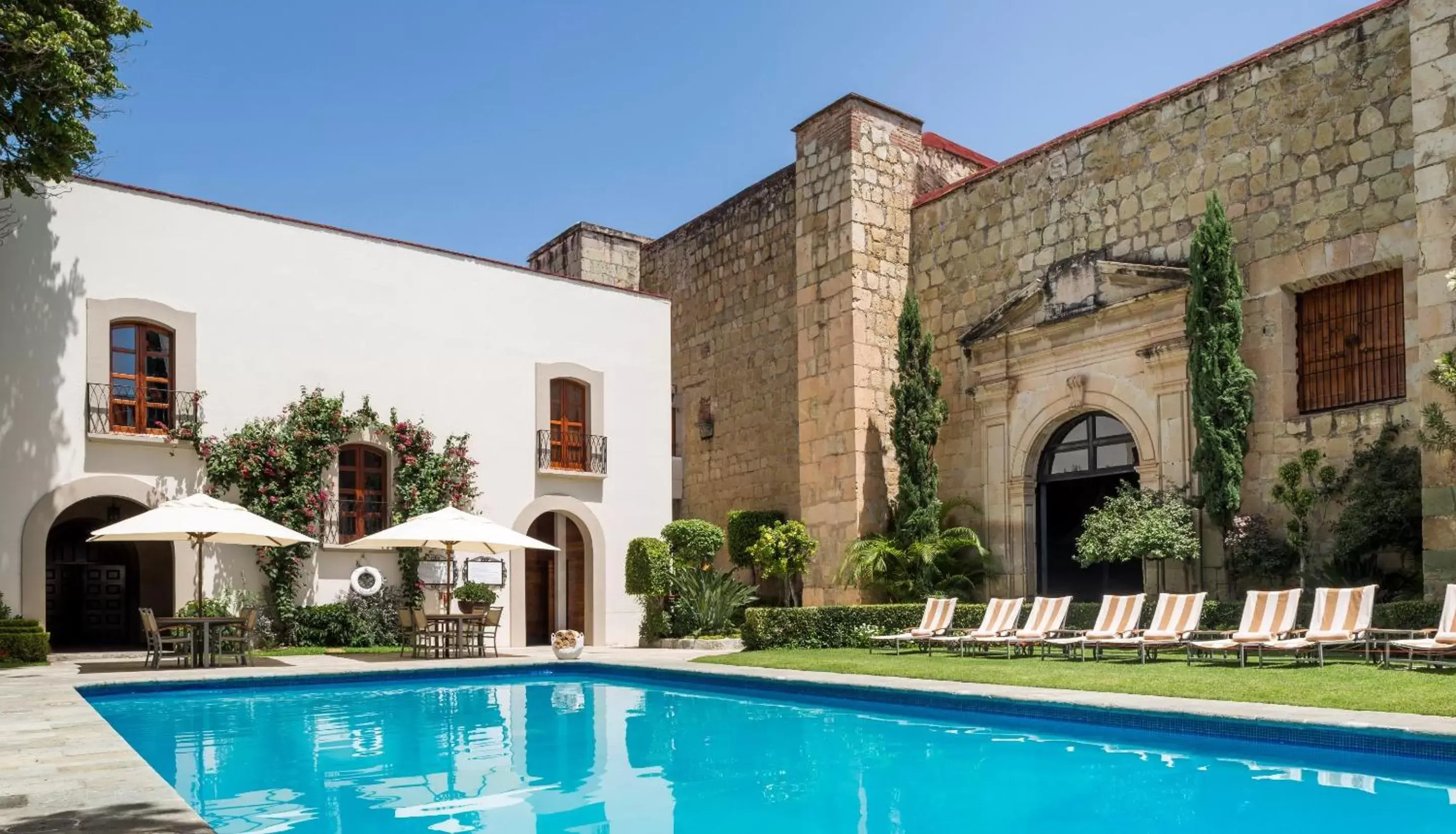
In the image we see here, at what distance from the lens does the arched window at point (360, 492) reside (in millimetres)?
17109

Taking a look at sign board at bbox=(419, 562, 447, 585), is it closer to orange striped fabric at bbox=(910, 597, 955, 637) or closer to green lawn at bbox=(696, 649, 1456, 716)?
green lawn at bbox=(696, 649, 1456, 716)

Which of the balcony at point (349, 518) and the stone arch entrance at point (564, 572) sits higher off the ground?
the balcony at point (349, 518)

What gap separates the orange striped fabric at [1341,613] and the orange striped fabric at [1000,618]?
3.50 meters

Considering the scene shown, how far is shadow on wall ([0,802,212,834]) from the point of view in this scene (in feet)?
13.8

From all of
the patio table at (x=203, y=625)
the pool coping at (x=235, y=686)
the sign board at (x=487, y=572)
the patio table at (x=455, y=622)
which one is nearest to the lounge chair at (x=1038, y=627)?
the pool coping at (x=235, y=686)

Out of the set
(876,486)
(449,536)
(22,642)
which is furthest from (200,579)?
(876,486)

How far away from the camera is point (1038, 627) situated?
1375 cm

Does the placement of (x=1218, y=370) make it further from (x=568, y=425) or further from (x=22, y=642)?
(x=22, y=642)

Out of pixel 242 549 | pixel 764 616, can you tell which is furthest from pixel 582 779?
pixel 242 549

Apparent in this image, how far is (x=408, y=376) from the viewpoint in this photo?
17750 millimetres

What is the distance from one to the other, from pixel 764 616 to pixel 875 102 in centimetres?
840

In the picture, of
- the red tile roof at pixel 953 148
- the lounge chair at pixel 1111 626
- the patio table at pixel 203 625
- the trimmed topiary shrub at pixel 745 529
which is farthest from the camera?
the trimmed topiary shrub at pixel 745 529

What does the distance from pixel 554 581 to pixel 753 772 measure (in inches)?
512

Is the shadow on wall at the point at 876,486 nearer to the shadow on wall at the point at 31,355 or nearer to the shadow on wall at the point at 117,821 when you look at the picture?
the shadow on wall at the point at 31,355
